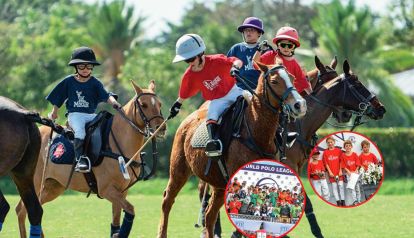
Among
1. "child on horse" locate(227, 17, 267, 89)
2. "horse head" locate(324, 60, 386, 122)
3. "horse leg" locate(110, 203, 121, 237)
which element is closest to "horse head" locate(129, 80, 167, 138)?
"horse leg" locate(110, 203, 121, 237)

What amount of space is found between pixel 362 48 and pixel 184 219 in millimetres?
22946

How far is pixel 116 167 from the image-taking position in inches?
539

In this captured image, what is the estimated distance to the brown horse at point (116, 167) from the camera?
13.6m

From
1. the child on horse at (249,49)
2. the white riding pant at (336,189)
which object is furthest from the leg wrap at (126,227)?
the white riding pant at (336,189)

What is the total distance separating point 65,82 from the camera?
45.7ft

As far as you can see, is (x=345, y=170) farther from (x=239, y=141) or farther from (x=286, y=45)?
(x=286, y=45)

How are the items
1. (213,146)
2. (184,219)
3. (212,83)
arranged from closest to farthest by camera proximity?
(213,146) < (212,83) < (184,219)

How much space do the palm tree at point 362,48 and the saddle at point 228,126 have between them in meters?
25.7

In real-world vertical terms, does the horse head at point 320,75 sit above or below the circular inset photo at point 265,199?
above

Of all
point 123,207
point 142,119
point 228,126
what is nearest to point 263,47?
point 228,126

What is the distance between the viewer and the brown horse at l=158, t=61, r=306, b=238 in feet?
36.2

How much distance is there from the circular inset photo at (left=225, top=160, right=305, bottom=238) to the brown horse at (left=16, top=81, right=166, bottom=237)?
2.79m

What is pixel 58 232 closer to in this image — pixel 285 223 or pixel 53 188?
pixel 53 188

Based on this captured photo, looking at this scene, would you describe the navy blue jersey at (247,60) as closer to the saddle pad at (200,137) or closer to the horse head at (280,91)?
the saddle pad at (200,137)
